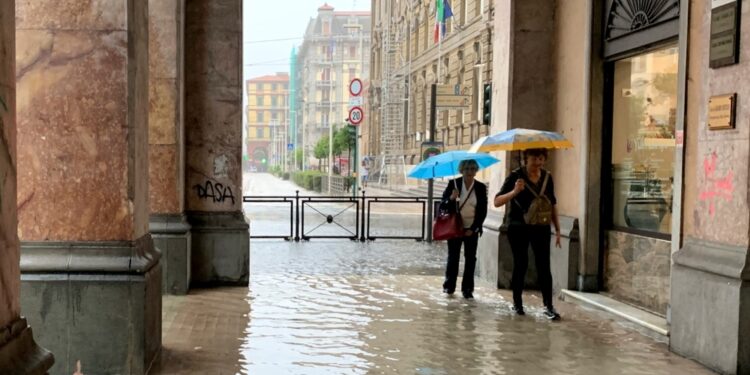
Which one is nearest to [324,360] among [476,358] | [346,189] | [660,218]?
[476,358]

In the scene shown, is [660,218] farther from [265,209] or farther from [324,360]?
[265,209]

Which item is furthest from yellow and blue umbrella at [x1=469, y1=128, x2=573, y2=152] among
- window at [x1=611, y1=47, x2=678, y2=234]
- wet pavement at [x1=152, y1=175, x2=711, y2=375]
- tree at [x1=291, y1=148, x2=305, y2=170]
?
tree at [x1=291, y1=148, x2=305, y2=170]

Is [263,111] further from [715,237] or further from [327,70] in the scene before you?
[715,237]

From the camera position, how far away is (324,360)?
5.55 m

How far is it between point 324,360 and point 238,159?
14.3ft

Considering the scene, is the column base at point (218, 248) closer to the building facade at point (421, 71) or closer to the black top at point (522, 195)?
the black top at point (522, 195)

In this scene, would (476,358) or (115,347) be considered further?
(476,358)

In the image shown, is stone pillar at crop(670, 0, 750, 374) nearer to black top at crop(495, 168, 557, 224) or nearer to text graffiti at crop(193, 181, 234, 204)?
black top at crop(495, 168, 557, 224)

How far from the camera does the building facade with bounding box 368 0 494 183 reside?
33.7 meters

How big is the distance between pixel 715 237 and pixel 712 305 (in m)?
0.54

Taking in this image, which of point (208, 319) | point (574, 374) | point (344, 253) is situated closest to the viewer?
point (574, 374)

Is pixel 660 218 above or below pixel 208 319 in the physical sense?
above

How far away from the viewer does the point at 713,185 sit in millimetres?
5480

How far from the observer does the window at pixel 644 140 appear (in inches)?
286
